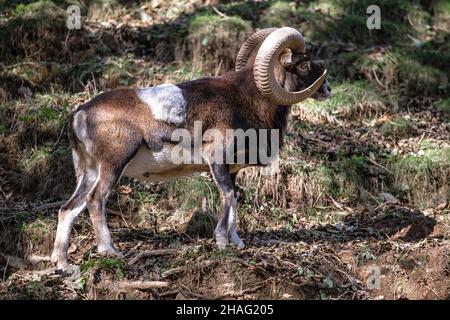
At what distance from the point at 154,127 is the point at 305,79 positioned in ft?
8.13

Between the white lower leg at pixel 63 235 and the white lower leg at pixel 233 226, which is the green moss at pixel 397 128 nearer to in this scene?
the white lower leg at pixel 233 226

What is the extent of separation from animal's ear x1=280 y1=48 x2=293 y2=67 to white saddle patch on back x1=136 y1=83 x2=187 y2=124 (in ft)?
5.42

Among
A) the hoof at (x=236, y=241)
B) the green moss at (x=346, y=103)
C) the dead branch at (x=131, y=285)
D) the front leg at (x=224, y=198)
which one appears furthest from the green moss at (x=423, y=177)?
the dead branch at (x=131, y=285)

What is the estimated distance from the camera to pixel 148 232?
1159 cm

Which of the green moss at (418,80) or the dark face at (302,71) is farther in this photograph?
the green moss at (418,80)

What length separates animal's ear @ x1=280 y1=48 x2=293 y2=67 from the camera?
11.1 m

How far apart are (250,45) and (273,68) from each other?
0.86 metres

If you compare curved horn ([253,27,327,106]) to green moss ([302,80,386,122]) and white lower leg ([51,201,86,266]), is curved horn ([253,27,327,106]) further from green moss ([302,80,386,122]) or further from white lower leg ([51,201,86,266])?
green moss ([302,80,386,122])

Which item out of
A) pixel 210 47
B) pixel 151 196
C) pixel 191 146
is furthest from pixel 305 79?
pixel 210 47

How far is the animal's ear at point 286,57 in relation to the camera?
1112 cm

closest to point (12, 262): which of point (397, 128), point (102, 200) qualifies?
point (102, 200)

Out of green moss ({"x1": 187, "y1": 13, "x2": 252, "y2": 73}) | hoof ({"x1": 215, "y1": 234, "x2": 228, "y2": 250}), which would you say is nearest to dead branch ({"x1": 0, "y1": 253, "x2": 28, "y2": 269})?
hoof ({"x1": 215, "y1": 234, "x2": 228, "y2": 250})

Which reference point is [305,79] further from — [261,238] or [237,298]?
[237,298]

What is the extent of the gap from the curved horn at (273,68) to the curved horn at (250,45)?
1.41 feet
